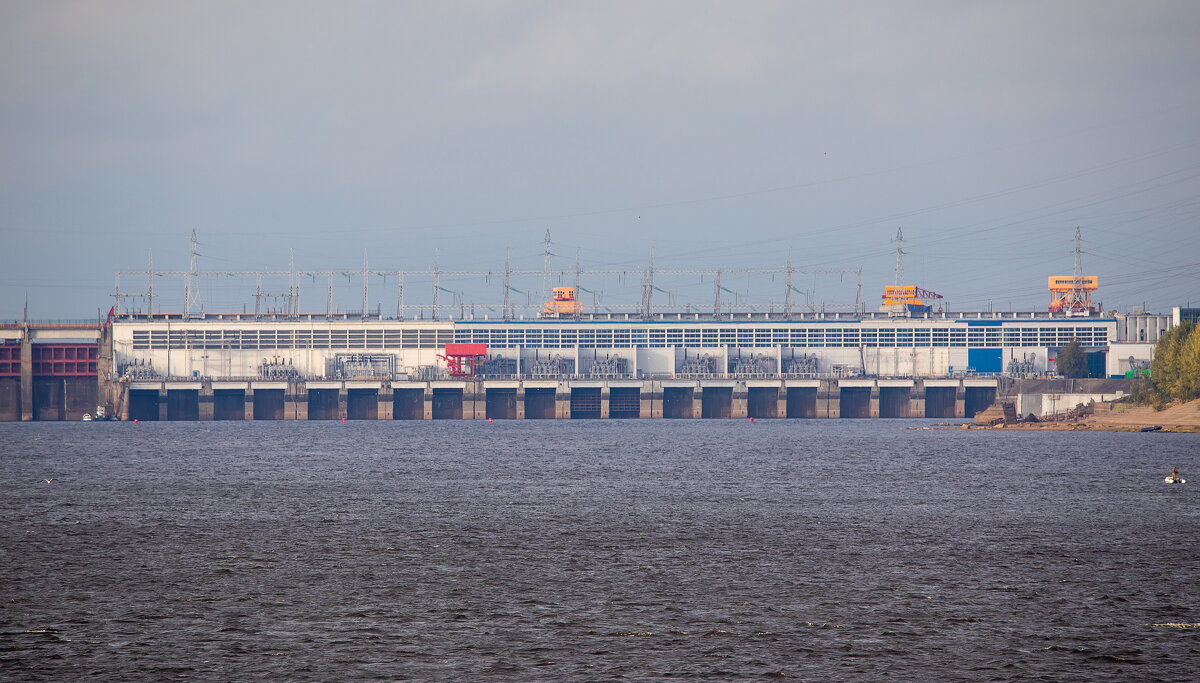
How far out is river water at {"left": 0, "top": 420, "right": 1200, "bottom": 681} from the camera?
2898cm

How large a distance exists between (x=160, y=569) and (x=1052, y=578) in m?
26.2

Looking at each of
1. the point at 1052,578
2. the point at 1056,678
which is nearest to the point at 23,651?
the point at 1056,678

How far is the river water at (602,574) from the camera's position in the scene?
28984mm

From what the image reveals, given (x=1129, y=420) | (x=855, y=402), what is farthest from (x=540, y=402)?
(x=1129, y=420)

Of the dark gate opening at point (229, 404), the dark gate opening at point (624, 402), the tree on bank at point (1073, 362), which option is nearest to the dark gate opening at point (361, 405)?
the dark gate opening at point (229, 404)

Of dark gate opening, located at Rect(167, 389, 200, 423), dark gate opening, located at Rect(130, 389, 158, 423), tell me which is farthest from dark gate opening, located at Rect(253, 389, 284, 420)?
dark gate opening, located at Rect(130, 389, 158, 423)

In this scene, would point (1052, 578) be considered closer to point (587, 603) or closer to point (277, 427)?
point (587, 603)

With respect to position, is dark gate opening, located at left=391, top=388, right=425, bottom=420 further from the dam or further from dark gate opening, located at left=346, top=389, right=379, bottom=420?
dark gate opening, located at left=346, top=389, right=379, bottom=420

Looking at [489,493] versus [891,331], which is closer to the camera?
[489,493]

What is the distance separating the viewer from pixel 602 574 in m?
40.2

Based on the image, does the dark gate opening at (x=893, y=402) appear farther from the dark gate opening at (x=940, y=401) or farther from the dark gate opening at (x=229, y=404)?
the dark gate opening at (x=229, y=404)

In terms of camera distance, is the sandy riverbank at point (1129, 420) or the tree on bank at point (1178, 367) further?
the tree on bank at point (1178, 367)

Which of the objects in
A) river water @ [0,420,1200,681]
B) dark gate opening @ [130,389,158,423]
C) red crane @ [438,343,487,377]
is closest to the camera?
river water @ [0,420,1200,681]

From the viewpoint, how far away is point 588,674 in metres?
27.7
